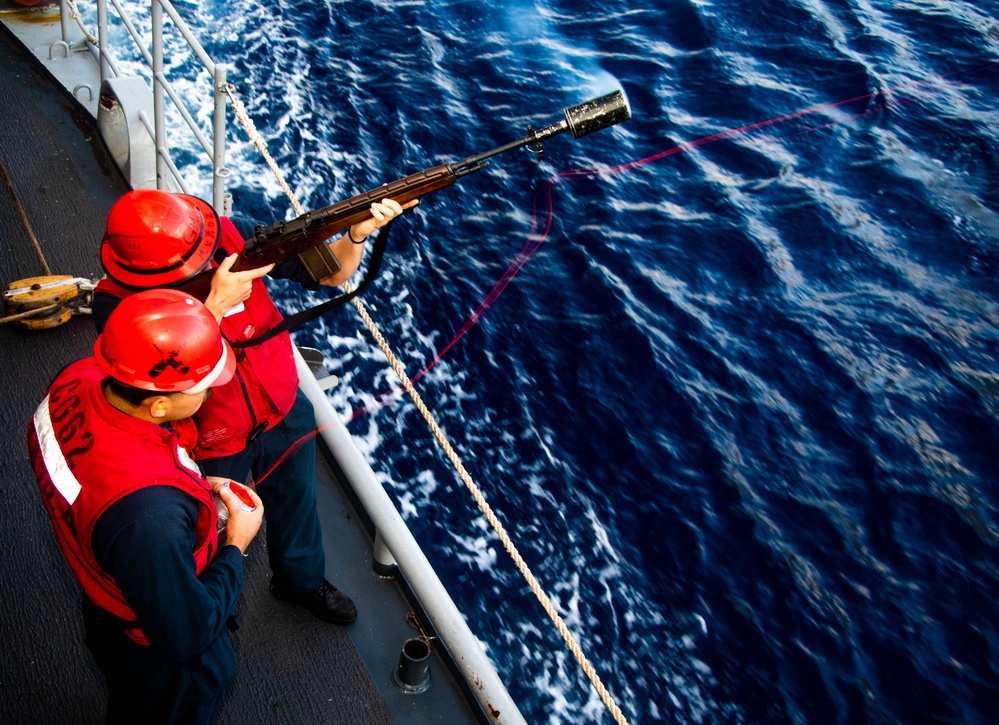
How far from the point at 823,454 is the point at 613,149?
4.42 meters

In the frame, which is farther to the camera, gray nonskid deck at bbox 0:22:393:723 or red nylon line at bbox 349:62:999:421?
red nylon line at bbox 349:62:999:421

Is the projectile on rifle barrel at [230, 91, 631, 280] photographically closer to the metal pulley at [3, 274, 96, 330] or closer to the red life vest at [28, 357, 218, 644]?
the red life vest at [28, 357, 218, 644]

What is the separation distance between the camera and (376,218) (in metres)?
3.06

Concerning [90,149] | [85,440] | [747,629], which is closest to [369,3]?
[90,149]

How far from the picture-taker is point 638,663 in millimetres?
4680

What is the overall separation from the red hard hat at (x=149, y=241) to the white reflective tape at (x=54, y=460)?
24.0 inches

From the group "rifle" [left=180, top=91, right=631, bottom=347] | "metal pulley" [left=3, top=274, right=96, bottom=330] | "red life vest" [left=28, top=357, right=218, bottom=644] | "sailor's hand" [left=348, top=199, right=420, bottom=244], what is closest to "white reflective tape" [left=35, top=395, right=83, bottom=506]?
"red life vest" [left=28, top=357, right=218, bottom=644]

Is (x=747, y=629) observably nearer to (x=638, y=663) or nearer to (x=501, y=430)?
(x=638, y=663)

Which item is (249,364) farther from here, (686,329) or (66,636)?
(686,329)

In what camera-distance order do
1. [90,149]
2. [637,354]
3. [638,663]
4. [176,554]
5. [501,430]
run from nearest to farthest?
1. [176,554]
2. [638,663]
3. [90,149]
4. [501,430]
5. [637,354]

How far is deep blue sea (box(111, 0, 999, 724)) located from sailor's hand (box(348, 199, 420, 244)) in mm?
2711

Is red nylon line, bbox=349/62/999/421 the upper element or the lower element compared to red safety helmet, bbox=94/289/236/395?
lower

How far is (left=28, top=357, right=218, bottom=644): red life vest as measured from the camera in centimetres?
189

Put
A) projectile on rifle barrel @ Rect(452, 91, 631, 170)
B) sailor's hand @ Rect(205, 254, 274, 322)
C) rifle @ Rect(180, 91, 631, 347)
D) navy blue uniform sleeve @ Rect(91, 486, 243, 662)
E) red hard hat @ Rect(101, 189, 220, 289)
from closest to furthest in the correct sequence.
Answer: navy blue uniform sleeve @ Rect(91, 486, 243, 662)
red hard hat @ Rect(101, 189, 220, 289)
sailor's hand @ Rect(205, 254, 274, 322)
rifle @ Rect(180, 91, 631, 347)
projectile on rifle barrel @ Rect(452, 91, 631, 170)
